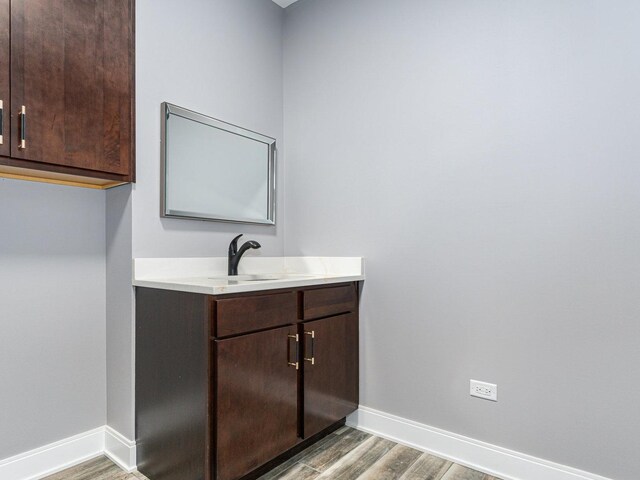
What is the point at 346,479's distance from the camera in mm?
1763

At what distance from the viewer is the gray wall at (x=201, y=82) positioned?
1.92 meters

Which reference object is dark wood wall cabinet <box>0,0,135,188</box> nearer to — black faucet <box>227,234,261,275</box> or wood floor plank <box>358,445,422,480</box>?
black faucet <box>227,234,261,275</box>

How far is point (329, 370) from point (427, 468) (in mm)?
645

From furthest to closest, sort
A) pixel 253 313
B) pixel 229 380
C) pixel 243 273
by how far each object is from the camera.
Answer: pixel 243 273 → pixel 253 313 → pixel 229 380

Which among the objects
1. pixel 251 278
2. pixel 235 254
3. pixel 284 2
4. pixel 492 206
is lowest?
pixel 251 278

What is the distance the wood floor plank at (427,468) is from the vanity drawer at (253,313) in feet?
2.93

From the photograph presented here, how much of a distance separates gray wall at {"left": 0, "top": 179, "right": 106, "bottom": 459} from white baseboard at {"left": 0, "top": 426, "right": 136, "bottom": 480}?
37mm

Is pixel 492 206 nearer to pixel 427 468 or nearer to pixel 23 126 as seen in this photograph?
pixel 427 468

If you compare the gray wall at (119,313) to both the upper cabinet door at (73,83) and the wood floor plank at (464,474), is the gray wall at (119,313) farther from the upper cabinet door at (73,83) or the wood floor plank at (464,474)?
the wood floor plank at (464,474)

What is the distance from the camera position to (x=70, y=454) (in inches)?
73.9

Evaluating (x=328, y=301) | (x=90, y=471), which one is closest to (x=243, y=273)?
(x=328, y=301)

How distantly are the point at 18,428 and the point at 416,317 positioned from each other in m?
1.94

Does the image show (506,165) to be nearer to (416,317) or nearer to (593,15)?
(593,15)

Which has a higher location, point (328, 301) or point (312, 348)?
point (328, 301)
